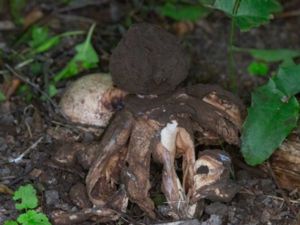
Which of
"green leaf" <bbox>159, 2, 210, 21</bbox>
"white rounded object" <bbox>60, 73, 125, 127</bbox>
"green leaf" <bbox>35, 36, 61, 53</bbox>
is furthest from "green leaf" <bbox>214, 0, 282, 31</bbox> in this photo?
"green leaf" <bbox>35, 36, 61, 53</bbox>

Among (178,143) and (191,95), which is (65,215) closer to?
(178,143)

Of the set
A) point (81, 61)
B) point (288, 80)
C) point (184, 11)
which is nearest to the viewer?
point (288, 80)

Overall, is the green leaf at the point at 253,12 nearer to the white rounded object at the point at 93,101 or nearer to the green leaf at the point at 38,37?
the white rounded object at the point at 93,101

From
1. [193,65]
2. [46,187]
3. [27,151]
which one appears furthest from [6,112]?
[193,65]

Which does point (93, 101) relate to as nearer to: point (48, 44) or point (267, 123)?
point (48, 44)

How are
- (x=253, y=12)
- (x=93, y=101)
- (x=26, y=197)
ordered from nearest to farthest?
1. (x=26, y=197)
2. (x=253, y=12)
3. (x=93, y=101)

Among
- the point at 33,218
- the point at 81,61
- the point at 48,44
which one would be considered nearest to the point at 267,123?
the point at 33,218

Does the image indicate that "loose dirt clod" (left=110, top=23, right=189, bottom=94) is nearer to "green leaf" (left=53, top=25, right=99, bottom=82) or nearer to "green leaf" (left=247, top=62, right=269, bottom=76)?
"green leaf" (left=53, top=25, right=99, bottom=82)
